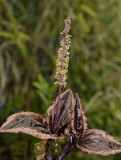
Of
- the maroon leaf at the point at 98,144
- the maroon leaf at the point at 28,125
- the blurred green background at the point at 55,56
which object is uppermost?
the blurred green background at the point at 55,56

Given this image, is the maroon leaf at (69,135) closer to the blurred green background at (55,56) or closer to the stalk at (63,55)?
the stalk at (63,55)

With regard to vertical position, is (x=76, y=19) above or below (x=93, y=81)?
above

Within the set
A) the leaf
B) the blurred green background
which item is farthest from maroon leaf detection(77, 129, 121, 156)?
the leaf

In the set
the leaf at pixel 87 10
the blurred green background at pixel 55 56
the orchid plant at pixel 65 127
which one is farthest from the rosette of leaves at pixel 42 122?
the leaf at pixel 87 10

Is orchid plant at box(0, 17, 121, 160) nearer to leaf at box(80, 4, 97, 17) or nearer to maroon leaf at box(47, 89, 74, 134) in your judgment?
maroon leaf at box(47, 89, 74, 134)

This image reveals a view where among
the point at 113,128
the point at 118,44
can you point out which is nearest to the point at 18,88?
the point at 113,128

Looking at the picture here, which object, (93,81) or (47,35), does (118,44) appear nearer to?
(93,81)

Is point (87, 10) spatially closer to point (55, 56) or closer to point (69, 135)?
point (55, 56)
